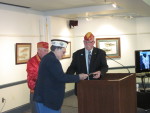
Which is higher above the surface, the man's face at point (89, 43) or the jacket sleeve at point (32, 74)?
the man's face at point (89, 43)

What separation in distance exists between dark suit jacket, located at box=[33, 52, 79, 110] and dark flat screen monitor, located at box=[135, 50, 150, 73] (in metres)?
3.97

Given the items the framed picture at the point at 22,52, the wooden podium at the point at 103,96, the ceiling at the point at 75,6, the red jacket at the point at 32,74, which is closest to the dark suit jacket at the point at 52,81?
the wooden podium at the point at 103,96

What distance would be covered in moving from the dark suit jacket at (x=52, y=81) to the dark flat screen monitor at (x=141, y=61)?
397cm

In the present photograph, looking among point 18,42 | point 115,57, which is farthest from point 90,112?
point 115,57

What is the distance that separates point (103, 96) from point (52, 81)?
58 cm

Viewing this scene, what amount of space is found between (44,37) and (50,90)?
4474 mm

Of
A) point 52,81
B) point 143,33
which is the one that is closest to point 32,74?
point 52,81

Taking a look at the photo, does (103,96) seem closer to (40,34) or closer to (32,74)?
(32,74)

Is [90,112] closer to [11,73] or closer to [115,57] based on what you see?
[11,73]

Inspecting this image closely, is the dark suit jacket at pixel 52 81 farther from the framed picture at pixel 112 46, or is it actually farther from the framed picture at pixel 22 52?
the framed picture at pixel 112 46

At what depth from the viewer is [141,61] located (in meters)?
6.58

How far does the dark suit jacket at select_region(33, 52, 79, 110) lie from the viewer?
2836 millimetres

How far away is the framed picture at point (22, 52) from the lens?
6.18 m

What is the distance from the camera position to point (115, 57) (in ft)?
29.3
